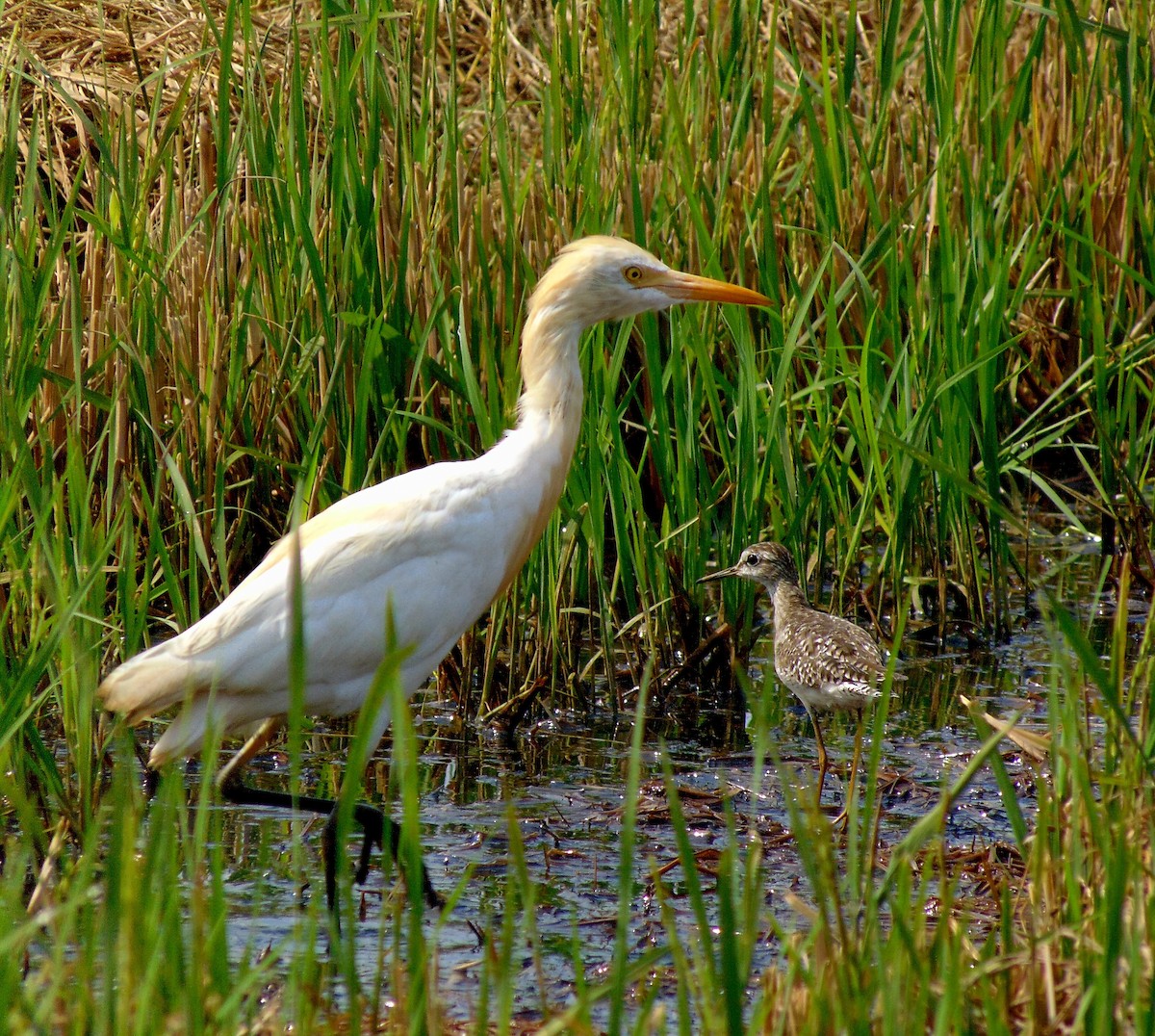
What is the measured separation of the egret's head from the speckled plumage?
85 centimetres

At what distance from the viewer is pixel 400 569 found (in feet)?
13.4

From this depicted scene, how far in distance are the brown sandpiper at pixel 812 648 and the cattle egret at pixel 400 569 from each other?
73cm

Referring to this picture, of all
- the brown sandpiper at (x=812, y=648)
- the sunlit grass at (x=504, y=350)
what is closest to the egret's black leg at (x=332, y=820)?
the sunlit grass at (x=504, y=350)

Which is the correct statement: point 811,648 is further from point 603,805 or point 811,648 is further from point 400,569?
point 400,569

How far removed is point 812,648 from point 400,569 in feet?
3.94

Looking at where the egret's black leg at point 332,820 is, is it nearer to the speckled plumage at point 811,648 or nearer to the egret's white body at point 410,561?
the egret's white body at point 410,561

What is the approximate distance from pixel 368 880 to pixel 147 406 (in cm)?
144

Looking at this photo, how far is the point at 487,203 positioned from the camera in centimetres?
579

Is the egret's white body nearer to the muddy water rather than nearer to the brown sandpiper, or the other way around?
the muddy water

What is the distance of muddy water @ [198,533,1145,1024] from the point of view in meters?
3.63

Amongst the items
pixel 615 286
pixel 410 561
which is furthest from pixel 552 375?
pixel 410 561

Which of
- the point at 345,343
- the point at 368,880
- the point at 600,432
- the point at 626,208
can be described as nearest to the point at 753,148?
the point at 626,208

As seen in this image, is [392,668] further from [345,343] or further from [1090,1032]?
[345,343]

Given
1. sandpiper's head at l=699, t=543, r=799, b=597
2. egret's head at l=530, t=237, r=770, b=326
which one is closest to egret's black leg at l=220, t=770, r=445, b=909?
sandpiper's head at l=699, t=543, r=799, b=597
